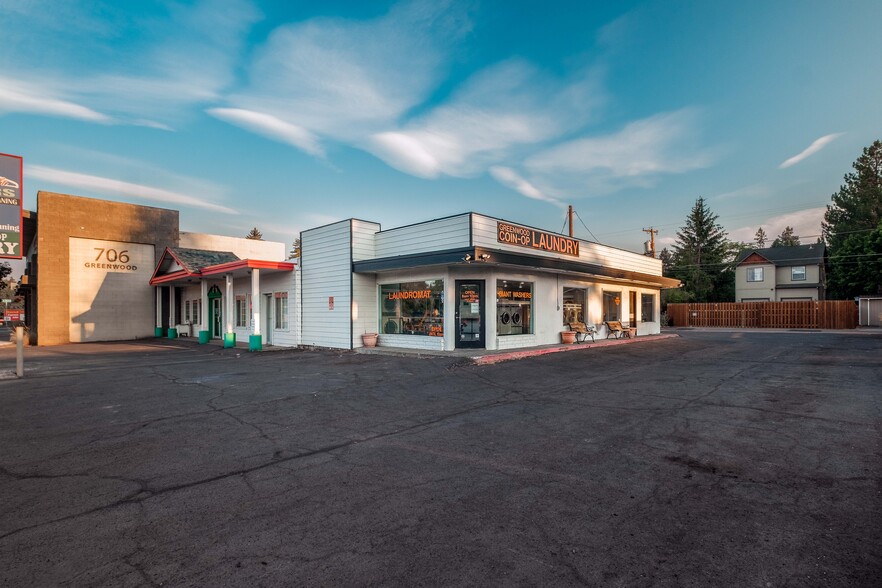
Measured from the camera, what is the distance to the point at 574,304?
65.1 feet

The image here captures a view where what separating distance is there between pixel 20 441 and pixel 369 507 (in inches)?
205

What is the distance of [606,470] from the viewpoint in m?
4.53

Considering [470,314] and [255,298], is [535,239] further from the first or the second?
[255,298]

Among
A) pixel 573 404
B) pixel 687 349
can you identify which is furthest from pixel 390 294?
pixel 687 349

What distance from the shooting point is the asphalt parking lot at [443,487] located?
9.34ft

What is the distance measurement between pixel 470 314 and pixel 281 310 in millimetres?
9563

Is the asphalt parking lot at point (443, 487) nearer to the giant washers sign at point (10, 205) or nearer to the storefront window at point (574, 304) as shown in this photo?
the giant washers sign at point (10, 205)

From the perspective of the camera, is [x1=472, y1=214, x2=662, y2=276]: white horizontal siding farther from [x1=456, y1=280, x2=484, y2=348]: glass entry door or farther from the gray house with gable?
the gray house with gable

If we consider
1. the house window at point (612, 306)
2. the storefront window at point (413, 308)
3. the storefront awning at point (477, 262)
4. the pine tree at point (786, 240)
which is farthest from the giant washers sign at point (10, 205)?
the pine tree at point (786, 240)

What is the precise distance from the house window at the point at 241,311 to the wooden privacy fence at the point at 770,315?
3629cm

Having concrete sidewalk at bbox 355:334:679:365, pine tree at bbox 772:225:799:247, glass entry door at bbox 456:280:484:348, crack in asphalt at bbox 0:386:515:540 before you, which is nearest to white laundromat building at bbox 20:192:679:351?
glass entry door at bbox 456:280:484:348

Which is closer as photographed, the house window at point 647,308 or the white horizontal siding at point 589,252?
the white horizontal siding at point 589,252

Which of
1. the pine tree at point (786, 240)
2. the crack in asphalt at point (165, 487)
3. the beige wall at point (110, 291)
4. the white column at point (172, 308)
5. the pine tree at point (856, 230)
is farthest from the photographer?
the pine tree at point (786, 240)

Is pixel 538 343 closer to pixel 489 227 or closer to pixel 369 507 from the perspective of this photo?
pixel 489 227
